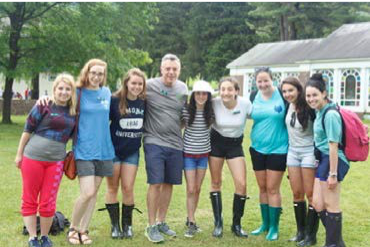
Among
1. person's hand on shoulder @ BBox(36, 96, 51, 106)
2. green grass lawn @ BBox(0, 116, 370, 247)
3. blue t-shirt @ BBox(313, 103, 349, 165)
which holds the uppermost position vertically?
person's hand on shoulder @ BBox(36, 96, 51, 106)

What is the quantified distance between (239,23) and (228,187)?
3797 centimetres

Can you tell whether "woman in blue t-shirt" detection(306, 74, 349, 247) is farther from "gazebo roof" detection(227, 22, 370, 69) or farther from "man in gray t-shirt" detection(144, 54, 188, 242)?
"gazebo roof" detection(227, 22, 370, 69)

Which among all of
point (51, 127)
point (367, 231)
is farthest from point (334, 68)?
point (51, 127)

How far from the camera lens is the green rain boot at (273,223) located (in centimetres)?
613

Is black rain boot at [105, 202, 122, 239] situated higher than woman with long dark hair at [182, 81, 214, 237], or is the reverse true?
woman with long dark hair at [182, 81, 214, 237]

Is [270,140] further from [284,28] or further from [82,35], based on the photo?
[284,28]

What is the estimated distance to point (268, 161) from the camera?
5996mm

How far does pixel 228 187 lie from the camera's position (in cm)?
959

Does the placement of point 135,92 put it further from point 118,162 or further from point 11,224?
point 11,224

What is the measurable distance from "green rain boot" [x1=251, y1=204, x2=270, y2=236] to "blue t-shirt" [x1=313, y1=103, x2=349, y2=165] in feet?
4.22

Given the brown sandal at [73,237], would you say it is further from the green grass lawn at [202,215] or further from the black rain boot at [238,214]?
the black rain boot at [238,214]

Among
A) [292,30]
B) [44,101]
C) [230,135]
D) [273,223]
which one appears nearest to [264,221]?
[273,223]

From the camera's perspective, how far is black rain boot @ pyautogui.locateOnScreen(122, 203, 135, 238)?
19.9 feet

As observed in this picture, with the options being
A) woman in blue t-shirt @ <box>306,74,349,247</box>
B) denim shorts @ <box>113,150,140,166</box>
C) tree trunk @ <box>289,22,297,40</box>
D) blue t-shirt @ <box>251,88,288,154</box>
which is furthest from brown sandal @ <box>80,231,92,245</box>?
tree trunk @ <box>289,22,297,40</box>
